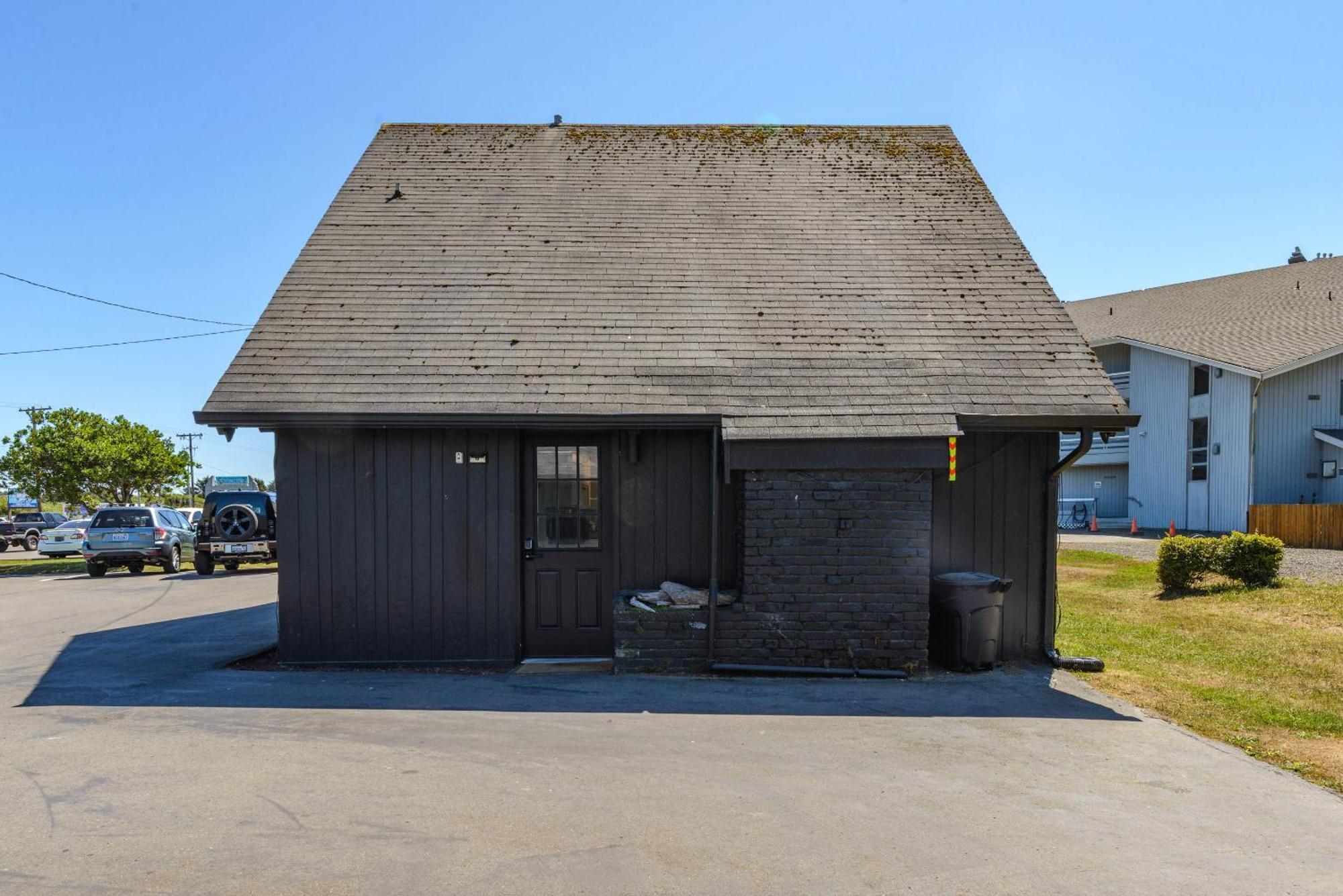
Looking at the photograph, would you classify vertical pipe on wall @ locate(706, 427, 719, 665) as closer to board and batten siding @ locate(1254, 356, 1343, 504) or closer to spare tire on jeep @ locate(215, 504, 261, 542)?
spare tire on jeep @ locate(215, 504, 261, 542)

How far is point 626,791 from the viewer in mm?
5379

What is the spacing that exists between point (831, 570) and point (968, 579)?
4.66 ft

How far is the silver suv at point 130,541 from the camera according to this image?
69.7 feet

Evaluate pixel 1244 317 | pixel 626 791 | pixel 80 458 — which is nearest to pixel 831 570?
pixel 626 791

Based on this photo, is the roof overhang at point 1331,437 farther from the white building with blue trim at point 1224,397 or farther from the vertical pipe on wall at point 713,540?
the vertical pipe on wall at point 713,540

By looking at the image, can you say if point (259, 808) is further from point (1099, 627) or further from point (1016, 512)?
point (1099, 627)

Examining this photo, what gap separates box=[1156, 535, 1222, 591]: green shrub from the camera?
14.3 m

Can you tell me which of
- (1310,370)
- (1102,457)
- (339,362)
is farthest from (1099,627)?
(1102,457)

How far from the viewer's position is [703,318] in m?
10.2

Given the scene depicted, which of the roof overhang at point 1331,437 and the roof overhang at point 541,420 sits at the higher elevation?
Answer: the roof overhang at point 1331,437

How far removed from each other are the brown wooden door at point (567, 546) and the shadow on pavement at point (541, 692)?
866 mm

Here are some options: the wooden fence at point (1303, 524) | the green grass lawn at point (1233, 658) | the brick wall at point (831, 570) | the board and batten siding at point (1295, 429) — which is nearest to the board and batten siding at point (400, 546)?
the brick wall at point (831, 570)

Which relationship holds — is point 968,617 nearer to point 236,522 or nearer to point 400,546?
point 400,546

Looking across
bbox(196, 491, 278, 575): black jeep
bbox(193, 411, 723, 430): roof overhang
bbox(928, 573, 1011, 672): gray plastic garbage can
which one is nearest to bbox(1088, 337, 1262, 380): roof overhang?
bbox(928, 573, 1011, 672): gray plastic garbage can
